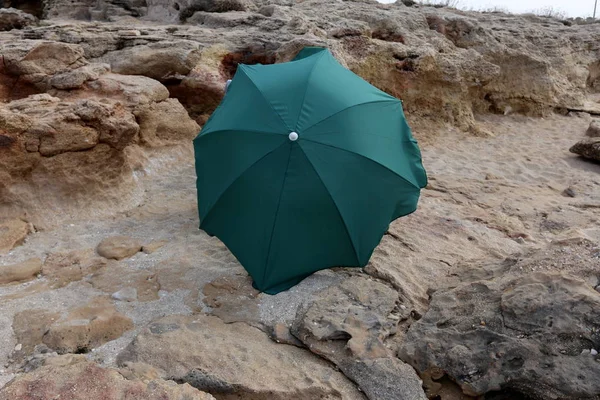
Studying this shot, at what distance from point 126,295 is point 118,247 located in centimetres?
60

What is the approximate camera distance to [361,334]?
8.42ft

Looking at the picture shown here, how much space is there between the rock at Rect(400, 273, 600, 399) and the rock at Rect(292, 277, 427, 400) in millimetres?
138

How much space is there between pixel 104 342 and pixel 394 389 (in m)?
1.52

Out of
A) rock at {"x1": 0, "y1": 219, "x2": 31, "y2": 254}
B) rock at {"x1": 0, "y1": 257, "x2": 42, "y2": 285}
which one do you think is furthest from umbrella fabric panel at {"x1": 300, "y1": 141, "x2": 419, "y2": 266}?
rock at {"x1": 0, "y1": 219, "x2": 31, "y2": 254}

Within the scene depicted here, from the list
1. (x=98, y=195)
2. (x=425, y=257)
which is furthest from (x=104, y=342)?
(x=425, y=257)

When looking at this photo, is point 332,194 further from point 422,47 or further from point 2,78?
point 422,47

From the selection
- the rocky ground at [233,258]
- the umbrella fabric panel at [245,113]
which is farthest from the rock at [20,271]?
the umbrella fabric panel at [245,113]

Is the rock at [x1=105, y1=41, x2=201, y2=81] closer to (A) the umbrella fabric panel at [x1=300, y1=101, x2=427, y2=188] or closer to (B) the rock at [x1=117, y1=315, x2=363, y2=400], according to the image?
(A) the umbrella fabric panel at [x1=300, y1=101, x2=427, y2=188]

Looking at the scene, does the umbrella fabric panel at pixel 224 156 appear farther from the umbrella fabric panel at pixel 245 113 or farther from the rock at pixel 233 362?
the rock at pixel 233 362

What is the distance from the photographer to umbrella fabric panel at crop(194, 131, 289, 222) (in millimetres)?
2738

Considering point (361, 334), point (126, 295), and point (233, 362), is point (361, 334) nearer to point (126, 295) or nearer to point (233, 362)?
point (233, 362)

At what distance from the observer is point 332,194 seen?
2.71m

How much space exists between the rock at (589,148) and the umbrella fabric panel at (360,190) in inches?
175

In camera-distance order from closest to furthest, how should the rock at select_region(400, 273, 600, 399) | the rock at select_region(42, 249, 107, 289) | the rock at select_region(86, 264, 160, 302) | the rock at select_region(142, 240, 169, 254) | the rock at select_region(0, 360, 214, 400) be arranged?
the rock at select_region(0, 360, 214, 400), the rock at select_region(400, 273, 600, 399), the rock at select_region(86, 264, 160, 302), the rock at select_region(42, 249, 107, 289), the rock at select_region(142, 240, 169, 254)
